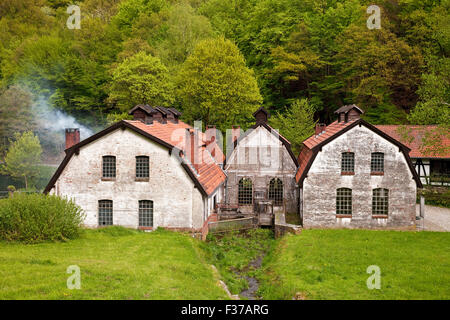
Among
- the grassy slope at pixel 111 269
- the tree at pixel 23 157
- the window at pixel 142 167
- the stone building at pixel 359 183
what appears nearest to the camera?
the grassy slope at pixel 111 269

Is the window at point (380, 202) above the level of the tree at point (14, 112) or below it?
below

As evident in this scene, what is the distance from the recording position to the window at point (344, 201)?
2375cm

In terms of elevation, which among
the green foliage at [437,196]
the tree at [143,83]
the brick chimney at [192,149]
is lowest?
the green foliage at [437,196]

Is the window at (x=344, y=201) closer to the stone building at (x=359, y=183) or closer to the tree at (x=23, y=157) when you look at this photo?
the stone building at (x=359, y=183)

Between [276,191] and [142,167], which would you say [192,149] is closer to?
[142,167]

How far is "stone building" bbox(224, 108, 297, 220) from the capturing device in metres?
29.0

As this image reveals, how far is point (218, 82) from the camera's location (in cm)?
3722

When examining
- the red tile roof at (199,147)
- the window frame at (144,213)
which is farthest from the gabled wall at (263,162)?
the window frame at (144,213)

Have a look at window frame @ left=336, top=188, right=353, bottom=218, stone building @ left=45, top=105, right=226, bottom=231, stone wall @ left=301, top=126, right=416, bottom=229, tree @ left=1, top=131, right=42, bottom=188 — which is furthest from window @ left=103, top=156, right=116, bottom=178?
tree @ left=1, top=131, right=42, bottom=188

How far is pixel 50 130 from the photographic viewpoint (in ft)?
181

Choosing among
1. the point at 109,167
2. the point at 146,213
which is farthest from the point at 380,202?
the point at 109,167

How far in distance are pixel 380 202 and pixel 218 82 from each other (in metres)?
20.1

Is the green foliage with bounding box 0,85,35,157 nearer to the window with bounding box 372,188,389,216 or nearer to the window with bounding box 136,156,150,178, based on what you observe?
the window with bounding box 136,156,150,178

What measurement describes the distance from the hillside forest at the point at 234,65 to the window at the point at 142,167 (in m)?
16.8
